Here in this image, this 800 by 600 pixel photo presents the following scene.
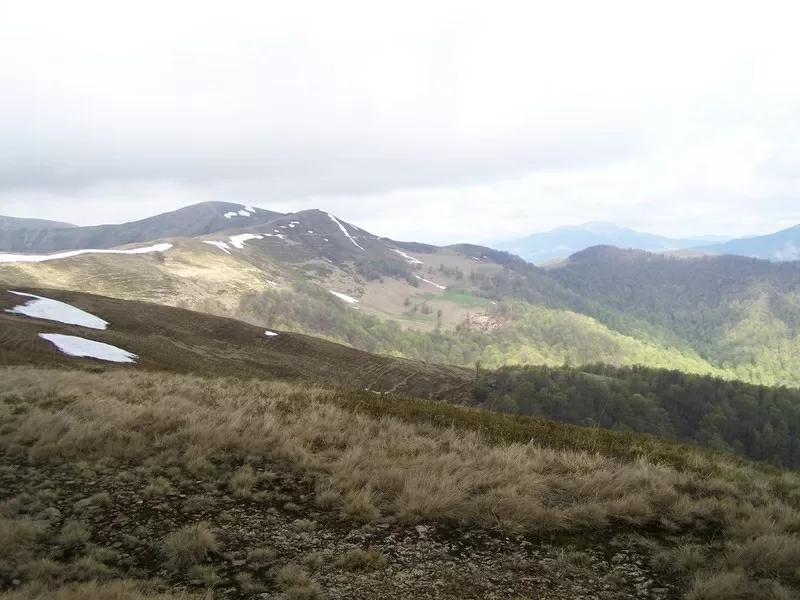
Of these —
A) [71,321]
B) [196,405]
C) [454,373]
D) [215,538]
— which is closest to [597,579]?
[215,538]

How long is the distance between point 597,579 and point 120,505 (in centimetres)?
654

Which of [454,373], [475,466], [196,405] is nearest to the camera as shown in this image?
[475,466]

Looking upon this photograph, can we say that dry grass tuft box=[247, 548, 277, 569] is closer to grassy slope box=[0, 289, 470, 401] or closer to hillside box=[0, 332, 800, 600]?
hillside box=[0, 332, 800, 600]

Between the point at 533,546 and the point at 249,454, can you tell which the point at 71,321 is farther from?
the point at 533,546

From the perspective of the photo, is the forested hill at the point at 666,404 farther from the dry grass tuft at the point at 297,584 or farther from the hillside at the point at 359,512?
the dry grass tuft at the point at 297,584

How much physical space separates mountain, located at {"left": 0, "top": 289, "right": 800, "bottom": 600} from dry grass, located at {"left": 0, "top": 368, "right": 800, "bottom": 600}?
0.11ft

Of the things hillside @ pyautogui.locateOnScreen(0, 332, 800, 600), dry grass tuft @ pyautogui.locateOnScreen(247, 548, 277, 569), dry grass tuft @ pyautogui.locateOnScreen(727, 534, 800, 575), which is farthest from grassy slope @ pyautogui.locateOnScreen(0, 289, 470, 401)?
dry grass tuft @ pyautogui.locateOnScreen(727, 534, 800, 575)

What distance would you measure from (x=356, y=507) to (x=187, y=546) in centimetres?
229

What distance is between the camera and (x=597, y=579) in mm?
5383

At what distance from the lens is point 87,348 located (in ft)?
99.0

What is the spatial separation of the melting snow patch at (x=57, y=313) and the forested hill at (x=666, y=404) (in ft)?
133

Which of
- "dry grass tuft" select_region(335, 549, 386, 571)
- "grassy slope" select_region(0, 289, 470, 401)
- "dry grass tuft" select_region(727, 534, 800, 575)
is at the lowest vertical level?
"grassy slope" select_region(0, 289, 470, 401)

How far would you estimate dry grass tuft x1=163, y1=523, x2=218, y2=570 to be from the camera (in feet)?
17.7

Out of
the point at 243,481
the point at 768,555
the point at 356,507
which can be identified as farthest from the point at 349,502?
the point at 768,555
